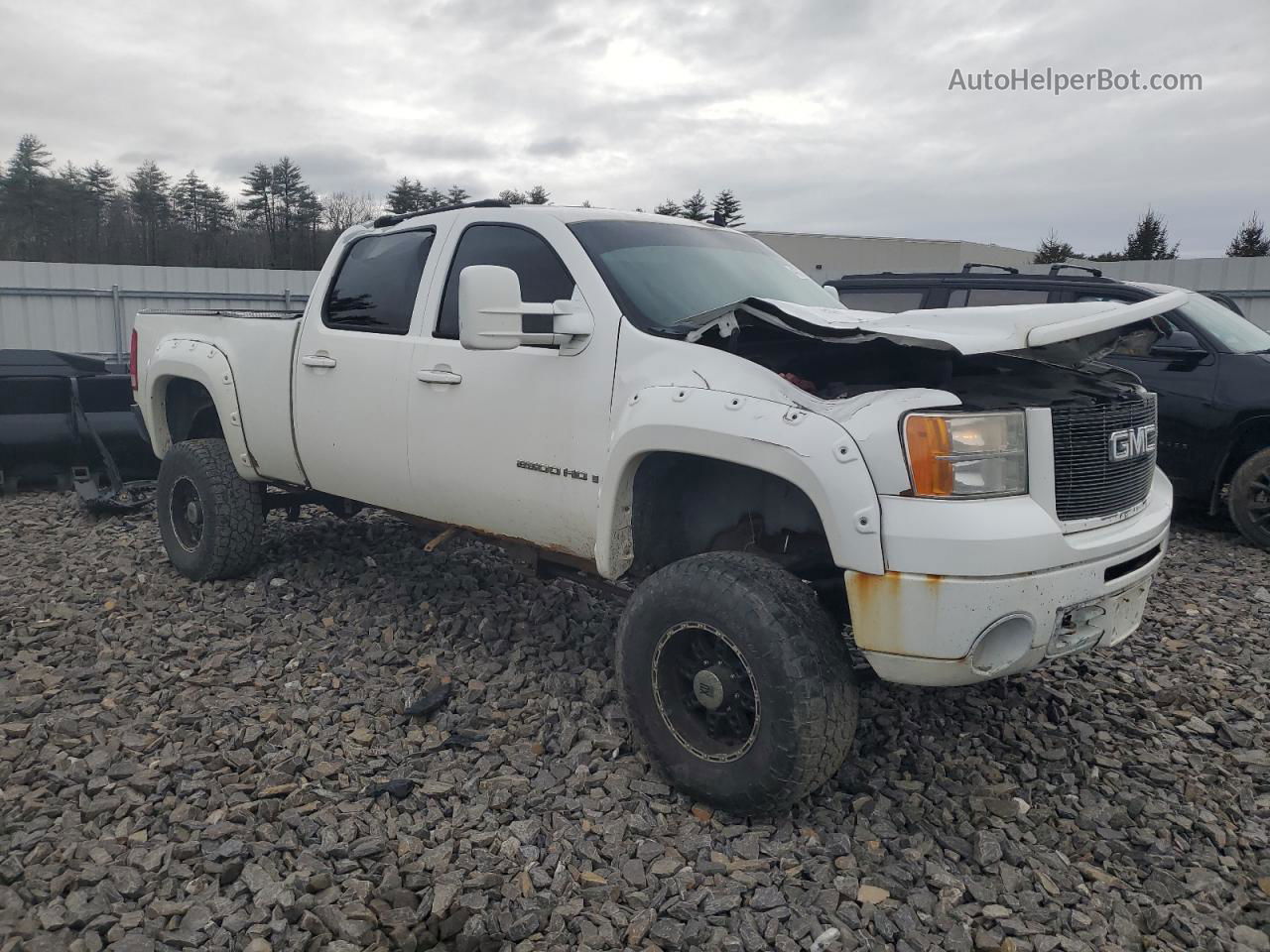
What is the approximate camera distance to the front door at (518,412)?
341 centimetres

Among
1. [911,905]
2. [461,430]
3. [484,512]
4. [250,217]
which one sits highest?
[250,217]

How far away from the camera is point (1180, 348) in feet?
21.1

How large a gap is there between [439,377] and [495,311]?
31.7 inches

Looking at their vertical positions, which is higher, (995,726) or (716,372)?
(716,372)

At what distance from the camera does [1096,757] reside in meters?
3.48

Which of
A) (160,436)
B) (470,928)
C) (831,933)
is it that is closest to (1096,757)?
(831,933)

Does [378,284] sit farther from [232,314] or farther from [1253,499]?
[1253,499]

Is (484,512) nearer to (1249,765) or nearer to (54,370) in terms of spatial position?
(1249,765)

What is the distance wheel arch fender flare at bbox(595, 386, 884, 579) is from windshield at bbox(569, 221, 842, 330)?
42 cm

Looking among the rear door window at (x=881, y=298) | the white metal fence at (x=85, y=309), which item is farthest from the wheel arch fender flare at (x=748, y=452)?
the white metal fence at (x=85, y=309)

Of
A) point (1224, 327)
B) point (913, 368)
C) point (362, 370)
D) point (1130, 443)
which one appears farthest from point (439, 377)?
point (1224, 327)

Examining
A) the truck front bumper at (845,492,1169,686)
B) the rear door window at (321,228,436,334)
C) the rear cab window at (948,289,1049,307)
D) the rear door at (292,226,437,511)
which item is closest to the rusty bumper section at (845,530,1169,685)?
the truck front bumper at (845,492,1169,686)

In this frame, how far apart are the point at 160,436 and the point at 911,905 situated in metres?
4.95

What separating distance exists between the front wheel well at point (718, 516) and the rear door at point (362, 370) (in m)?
1.29
